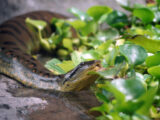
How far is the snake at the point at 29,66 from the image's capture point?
1.67 metres

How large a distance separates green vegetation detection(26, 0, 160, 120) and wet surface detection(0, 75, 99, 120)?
121mm

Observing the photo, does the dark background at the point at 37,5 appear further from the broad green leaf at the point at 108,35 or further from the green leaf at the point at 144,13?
the green leaf at the point at 144,13

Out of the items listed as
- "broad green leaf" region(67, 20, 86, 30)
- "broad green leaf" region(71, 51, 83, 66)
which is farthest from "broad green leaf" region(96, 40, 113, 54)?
"broad green leaf" region(67, 20, 86, 30)

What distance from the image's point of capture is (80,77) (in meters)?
1.67

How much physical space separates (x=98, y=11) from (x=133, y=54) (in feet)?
4.44

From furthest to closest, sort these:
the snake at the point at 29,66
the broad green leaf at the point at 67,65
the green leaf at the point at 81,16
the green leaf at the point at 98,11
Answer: the green leaf at the point at 81,16, the green leaf at the point at 98,11, the broad green leaf at the point at 67,65, the snake at the point at 29,66

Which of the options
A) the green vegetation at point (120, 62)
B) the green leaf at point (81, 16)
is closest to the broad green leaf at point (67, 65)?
the green vegetation at point (120, 62)

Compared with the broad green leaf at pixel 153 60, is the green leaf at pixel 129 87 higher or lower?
lower

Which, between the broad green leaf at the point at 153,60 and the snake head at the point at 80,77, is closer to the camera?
the broad green leaf at the point at 153,60

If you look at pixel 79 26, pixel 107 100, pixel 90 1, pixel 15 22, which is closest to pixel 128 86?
pixel 107 100

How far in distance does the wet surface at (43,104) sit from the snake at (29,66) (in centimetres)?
10

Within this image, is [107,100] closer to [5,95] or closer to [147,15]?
[5,95]

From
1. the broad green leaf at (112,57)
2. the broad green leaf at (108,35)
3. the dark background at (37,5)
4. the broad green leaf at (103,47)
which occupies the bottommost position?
the broad green leaf at (112,57)

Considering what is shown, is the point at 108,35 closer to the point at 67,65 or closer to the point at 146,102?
the point at 67,65
